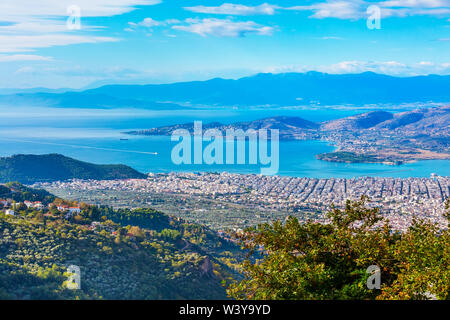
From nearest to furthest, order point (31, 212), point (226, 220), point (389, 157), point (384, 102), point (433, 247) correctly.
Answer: point (433, 247) → point (31, 212) → point (226, 220) → point (389, 157) → point (384, 102)

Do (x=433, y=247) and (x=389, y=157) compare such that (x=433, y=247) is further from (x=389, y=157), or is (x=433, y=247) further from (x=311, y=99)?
(x=311, y=99)

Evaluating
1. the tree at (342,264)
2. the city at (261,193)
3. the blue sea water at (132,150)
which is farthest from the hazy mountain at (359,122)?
the tree at (342,264)

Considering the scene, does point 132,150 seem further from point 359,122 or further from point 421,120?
point 421,120

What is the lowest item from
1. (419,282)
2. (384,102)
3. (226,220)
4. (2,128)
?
(226,220)

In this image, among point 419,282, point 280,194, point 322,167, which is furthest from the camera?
point 322,167

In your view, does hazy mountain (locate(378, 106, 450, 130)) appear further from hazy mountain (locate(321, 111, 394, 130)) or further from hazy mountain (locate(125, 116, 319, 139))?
hazy mountain (locate(125, 116, 319, 139))

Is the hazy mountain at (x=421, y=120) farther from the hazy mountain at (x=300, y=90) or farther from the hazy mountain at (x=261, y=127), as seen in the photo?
the hazy mountain at (x=300, y=90)

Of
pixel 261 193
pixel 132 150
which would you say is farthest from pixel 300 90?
pixel 261 193
